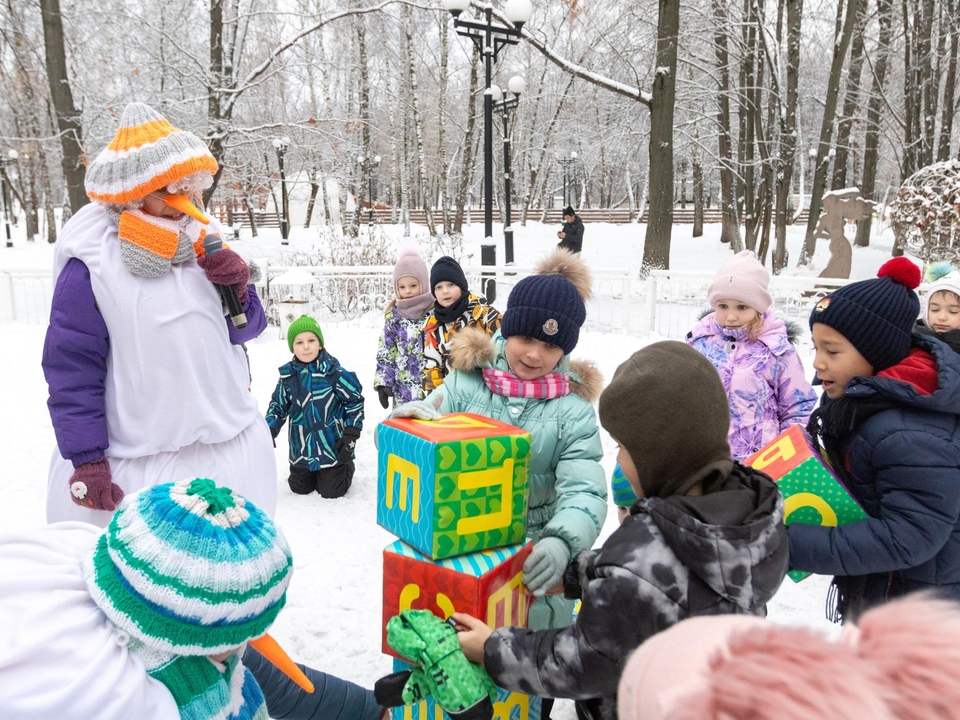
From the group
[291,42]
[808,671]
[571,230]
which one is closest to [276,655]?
[808,671]

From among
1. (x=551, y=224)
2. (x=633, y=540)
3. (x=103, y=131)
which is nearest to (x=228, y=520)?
(x=633, y=540)

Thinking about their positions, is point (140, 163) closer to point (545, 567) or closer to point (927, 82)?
point (545, 567)

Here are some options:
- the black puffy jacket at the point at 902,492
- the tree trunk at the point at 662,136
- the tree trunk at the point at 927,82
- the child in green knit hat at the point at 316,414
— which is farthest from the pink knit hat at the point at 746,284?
the tree trunk at the point at 927,82

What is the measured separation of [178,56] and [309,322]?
47.6 feet

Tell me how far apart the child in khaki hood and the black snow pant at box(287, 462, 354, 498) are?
3338 mm

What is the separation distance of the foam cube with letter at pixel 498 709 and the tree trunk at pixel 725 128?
16.2 metres

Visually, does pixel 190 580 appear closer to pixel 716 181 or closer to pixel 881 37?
pixel 881 37

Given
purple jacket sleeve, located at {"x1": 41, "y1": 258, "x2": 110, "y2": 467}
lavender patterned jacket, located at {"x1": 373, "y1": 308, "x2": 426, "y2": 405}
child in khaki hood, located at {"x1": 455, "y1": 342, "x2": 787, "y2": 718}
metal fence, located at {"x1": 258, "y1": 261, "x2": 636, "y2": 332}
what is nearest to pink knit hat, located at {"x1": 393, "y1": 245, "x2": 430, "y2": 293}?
lavender patterned jacket, located at {"x1": 373, "y1": 308, "x2": 426, "y2": 405}

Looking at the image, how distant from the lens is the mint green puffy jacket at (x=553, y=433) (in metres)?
1.98

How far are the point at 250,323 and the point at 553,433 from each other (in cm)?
112

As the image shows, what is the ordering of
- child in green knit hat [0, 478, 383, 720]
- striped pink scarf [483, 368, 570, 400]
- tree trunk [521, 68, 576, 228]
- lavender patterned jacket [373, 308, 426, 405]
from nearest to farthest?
child in green knit hat [0, 478, 383, 720], striped pink scarf [483, 368, 570, 400], lavender patterned jacket [373, 308, 426, 405], tree trunk [521, 68, 576, 228]

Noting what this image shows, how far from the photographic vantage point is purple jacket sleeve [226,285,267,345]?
7.61 ft

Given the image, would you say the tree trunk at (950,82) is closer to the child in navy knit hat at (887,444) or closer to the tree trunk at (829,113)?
the tree trunk at (829,113)

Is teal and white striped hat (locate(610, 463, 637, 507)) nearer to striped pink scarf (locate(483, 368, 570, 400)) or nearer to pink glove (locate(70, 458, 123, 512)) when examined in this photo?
striped pink scarf (locate(483, 368, 570, 400))
